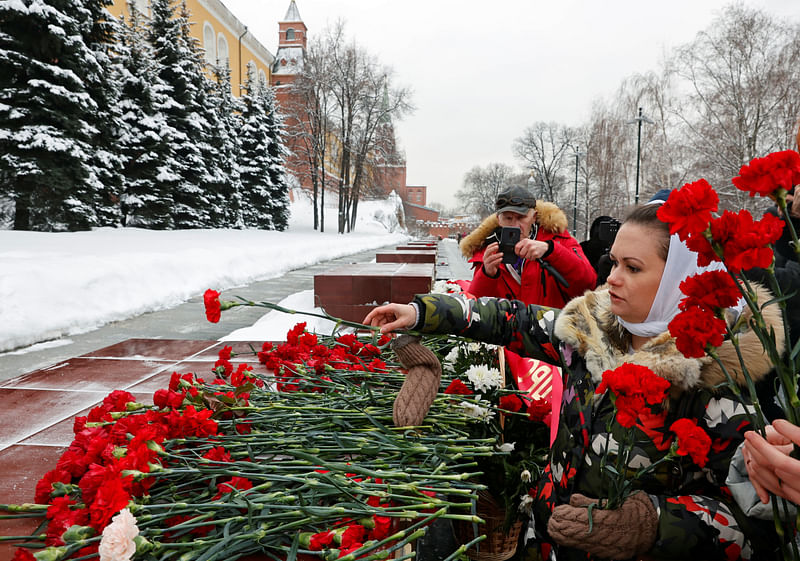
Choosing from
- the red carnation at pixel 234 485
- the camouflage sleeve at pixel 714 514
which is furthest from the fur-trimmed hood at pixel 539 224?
the red carnation at pixel 234 485

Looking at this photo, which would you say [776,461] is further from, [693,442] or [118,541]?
[118,541]

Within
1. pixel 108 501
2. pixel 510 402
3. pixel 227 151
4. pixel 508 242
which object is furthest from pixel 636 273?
pixel 227 151

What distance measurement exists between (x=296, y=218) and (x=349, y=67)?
17682 mm

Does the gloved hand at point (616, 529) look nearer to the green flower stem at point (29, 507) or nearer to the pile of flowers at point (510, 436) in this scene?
the pile of flowers at point (510, 436)

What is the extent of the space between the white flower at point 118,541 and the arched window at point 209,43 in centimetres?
4411

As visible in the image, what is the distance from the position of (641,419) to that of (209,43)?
45912mm

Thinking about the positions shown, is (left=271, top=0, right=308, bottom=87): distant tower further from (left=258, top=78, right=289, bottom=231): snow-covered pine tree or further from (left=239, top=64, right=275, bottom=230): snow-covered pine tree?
(left=239, top=64, right=275, bottom=230): snow-covered pine tree

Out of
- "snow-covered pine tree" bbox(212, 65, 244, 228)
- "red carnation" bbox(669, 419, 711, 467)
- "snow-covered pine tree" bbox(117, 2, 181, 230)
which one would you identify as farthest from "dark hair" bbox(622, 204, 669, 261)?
"snow-covered pine tree" bbox(212, 65, 244, 228)

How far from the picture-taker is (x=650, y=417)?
124 cm

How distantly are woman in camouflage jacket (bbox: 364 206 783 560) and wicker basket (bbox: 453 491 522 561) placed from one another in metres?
0.63

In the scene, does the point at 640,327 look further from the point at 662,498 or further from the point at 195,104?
the point at 195,104

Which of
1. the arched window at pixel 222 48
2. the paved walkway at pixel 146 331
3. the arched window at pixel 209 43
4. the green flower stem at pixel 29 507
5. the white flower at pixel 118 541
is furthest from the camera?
the arched window at pixel 222 48

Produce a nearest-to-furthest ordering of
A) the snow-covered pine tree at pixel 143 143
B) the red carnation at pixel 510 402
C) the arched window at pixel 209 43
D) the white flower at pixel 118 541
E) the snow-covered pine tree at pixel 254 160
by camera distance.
Result: the white flower at pixel 118 541 < the red carnation at pixel 510 402 < the snow-covered pine tree at pixel 143 143 < the snow-covered pine tree at pixel 254 160 < the arched window at pixel 209 43

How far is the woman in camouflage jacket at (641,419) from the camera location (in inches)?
45.3
